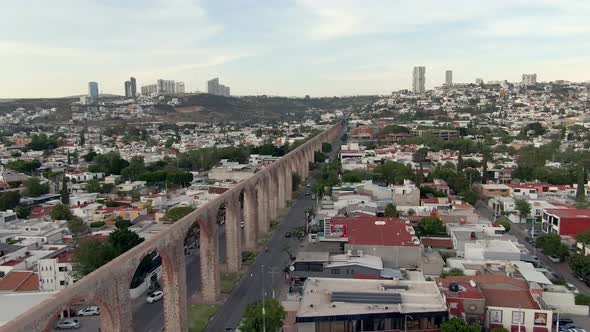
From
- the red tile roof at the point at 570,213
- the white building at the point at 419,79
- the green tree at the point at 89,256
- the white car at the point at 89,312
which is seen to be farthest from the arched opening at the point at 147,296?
the white building at the point at 419,79

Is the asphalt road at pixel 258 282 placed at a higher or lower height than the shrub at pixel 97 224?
lower

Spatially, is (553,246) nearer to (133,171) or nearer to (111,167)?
(133,171)

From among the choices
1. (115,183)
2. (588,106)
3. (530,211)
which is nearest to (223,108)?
(588,106)

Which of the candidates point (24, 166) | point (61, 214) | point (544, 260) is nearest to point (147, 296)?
point (61, 214)

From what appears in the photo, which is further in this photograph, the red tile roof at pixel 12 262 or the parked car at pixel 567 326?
the red tile roof at pixel 12 262

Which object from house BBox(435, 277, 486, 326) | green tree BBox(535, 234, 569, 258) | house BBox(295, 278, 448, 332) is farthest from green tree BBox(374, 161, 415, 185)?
house BBox(295, 278, 448, 332)

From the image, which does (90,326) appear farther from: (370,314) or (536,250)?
(536,250)

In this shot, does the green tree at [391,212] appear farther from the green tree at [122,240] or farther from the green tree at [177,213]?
the green tree at [122,240]
